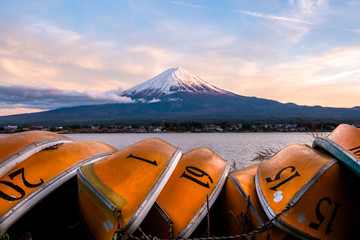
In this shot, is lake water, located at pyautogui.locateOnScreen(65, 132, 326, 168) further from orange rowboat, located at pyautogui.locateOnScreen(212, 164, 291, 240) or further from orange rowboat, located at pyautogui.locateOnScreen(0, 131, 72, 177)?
orange rowboat, located at pyautogui.locateOnScreen(0, 131, 72, 177)

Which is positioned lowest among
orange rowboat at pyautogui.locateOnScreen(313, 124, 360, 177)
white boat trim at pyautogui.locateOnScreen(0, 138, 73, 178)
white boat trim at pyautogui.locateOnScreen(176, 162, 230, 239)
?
white boat trim at pyautogui.locateOnScreen(176, 162, 230, 239)

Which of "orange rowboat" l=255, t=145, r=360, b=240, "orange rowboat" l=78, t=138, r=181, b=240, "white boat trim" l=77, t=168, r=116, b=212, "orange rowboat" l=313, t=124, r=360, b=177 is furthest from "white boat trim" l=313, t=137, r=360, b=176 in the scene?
"white boat trim" l=77, t=168, r=116, b=212

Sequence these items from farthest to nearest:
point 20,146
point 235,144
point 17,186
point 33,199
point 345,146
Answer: point 235,144
point 20,146
point 345,146
point 17,186
point 33,199

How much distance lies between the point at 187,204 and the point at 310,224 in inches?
63.6

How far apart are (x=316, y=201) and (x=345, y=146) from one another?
134 centimetres

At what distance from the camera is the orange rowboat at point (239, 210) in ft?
13.0

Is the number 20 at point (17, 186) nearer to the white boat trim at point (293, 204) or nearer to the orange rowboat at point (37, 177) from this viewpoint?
the orange rowboat at point (37, 177)

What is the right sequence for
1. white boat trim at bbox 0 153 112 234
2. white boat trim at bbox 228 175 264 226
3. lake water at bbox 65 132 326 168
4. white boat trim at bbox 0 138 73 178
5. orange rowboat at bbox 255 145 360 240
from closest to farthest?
orange rowboat at bbox 255 145 360 240, white boat trim at bbox 0 153 112 234, white boat trim at bbox 228 175 264 226, white boat trim at bbox 0 138 73 178, lake water at bbox 65 132 326 168

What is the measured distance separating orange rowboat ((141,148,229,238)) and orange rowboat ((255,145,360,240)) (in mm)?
837

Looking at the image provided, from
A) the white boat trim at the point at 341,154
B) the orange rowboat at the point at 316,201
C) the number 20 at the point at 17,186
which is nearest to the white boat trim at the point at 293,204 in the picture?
the orange rowboat at the point at 316,201

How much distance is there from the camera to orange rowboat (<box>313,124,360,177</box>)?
3.48 m

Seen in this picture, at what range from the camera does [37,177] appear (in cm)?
420

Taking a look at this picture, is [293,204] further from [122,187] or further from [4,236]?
[4,236]

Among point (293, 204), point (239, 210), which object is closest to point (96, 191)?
point (239, 210)
